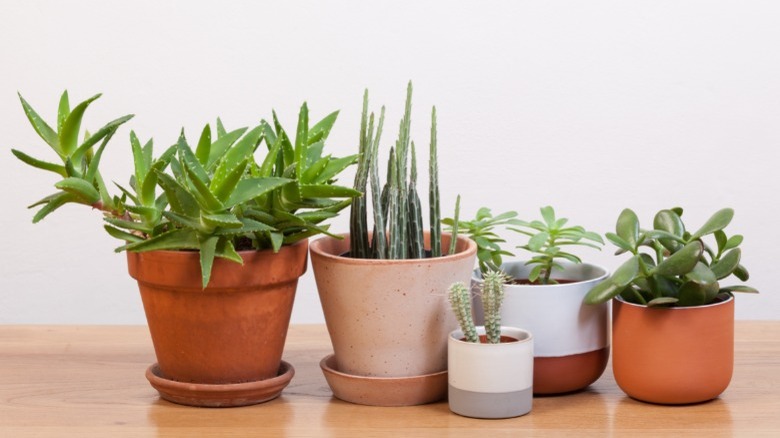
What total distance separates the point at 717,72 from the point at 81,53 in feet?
4.33

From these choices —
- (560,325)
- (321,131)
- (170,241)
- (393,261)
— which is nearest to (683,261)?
(560,325)

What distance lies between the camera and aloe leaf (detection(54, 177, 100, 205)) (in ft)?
3.06

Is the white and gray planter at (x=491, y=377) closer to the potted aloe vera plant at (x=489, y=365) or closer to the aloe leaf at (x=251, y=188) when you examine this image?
the potted aloe vera plant at (x=489, y=365)

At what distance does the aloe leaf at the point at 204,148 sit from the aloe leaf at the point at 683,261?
1.41ft

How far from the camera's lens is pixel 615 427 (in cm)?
93

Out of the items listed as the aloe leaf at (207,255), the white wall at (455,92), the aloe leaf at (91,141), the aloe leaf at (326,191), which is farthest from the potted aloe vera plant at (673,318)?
the white wall at (455,92)

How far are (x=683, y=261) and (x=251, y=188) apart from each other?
394mm

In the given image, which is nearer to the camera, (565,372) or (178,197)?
(178,197)

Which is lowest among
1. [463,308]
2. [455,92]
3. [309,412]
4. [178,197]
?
[309,412]

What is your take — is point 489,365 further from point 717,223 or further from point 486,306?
point 717,223

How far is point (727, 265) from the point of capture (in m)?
0.99

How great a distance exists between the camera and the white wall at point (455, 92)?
2098 millimetres

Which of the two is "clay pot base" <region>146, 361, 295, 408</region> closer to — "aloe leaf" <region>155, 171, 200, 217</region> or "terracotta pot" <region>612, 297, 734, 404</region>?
"aloe leaf" <region>155, 171, 200, 217</region>

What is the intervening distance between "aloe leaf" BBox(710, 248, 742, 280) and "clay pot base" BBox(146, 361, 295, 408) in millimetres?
431
